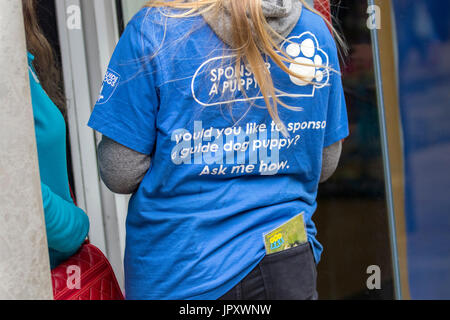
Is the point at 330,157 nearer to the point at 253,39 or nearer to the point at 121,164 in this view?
the point at 253,39

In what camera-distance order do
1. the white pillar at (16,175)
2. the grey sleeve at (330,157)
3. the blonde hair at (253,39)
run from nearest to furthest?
the white pillar at (16,175) < the blonde hair at (253,39) < the grey sleeve at (330,157)

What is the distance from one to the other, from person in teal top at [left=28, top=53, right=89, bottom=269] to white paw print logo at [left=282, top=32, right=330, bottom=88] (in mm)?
593

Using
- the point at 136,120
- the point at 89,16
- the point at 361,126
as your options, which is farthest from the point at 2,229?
the point at 361,126

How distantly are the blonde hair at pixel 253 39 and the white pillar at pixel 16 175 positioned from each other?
0.45m

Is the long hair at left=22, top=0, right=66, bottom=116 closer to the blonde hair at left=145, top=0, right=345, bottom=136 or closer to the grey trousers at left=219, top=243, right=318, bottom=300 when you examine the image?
the blonde hair at left=145, top=0, right=345, bottom=136

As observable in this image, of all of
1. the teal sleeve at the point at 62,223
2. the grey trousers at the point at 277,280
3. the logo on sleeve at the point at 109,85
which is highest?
the logo on sleeve at the point at 109,85

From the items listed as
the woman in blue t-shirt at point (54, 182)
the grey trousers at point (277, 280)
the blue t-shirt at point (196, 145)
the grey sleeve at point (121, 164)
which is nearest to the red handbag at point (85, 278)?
the woman in blue t-shirt at point (54, 182)

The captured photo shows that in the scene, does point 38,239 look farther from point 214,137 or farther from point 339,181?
point 339,181

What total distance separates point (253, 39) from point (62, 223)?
0.62 m

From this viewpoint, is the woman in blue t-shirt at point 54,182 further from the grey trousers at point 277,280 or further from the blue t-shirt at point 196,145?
the grey trousers at point 277,280

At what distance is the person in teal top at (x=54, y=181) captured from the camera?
1.39 meters

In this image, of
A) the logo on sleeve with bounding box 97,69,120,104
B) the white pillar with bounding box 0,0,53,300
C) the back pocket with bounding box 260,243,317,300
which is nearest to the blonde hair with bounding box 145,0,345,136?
the logo on sleeve with bounding box 97,69,120,104

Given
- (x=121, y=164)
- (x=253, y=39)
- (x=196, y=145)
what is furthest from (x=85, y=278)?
(x=253, y=39)

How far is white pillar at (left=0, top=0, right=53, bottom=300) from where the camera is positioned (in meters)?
0.98
